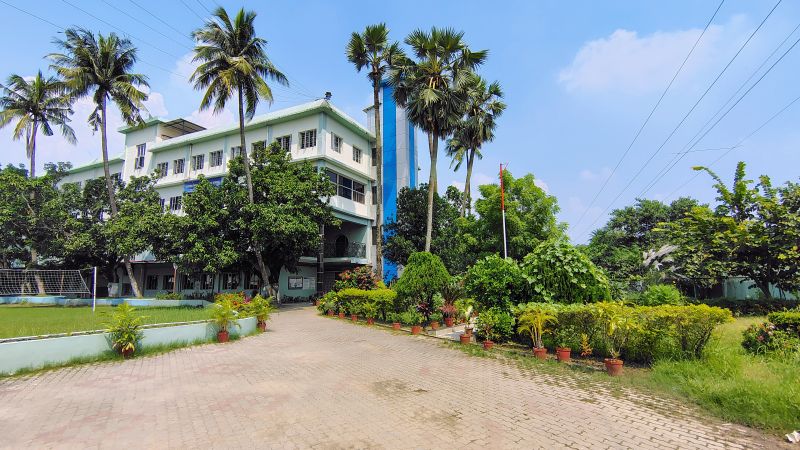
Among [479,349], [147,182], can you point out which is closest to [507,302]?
[479,349]

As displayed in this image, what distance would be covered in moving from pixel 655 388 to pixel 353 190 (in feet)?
74.2

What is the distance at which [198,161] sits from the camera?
94.8ft

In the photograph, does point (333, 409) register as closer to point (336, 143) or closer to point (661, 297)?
point (661, 297)

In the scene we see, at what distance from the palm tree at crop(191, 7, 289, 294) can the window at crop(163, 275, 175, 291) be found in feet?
49.8

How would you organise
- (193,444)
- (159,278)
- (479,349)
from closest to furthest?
(193,444), (479,349), (159,278)

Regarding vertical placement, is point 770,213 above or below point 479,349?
above

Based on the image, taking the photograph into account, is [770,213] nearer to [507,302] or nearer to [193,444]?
[507,302]

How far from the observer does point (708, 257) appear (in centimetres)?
1466

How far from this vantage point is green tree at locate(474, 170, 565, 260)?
66.9 ft

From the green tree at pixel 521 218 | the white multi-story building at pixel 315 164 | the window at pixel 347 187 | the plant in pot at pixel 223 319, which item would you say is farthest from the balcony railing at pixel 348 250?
the plant in pot at pixel 223 319

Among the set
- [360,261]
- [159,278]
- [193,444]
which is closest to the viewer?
[193,444]

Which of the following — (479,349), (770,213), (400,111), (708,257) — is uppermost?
(400,111)

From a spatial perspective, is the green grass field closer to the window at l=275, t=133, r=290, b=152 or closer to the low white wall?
the low white wall

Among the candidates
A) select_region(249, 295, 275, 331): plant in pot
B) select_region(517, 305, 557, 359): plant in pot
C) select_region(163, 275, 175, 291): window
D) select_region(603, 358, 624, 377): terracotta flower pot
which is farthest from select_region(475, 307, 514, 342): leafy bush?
select_region(163, 275, 175, 291): window
